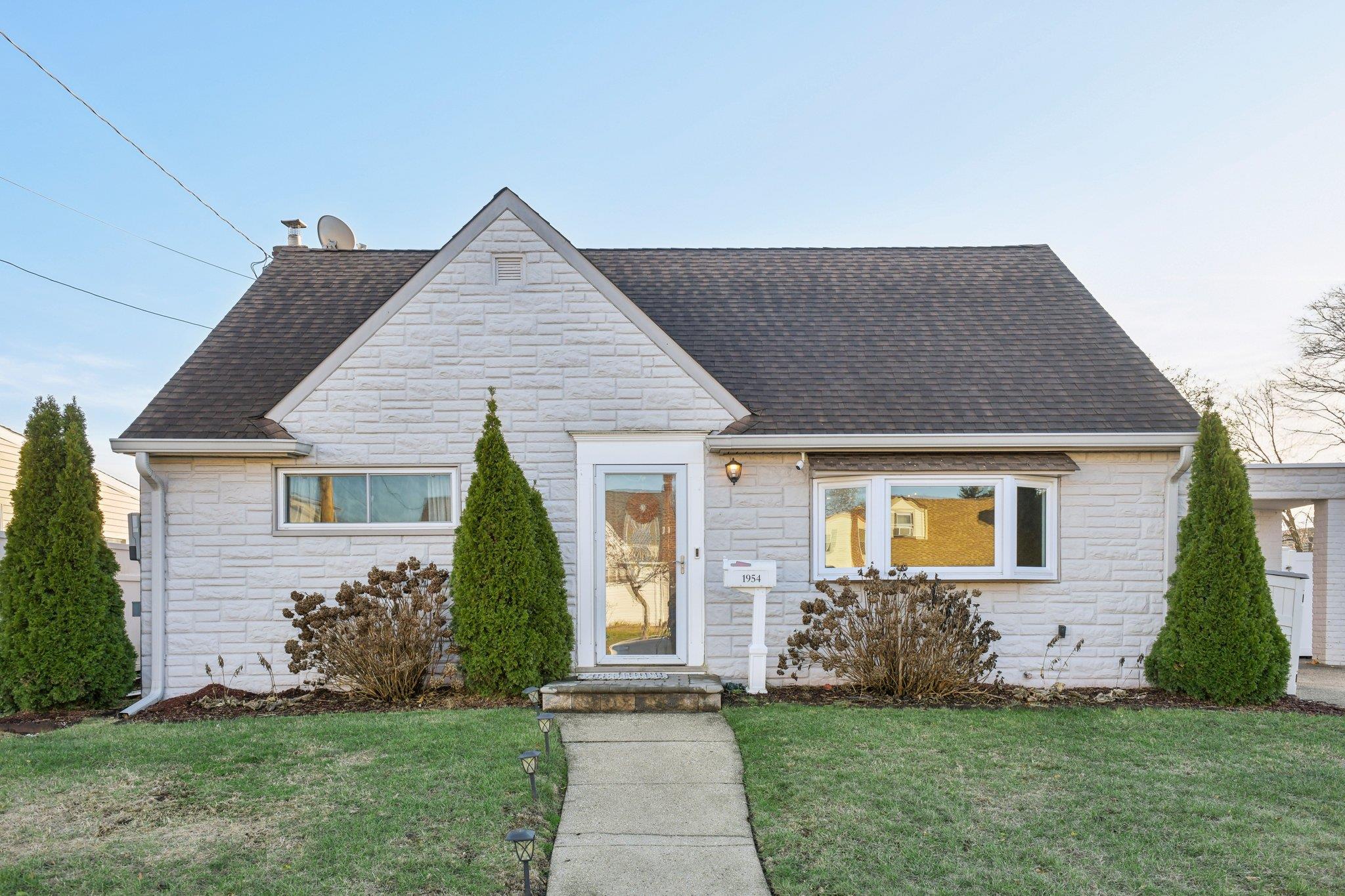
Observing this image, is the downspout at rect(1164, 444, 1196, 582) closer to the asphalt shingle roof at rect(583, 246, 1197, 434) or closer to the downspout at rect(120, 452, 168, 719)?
the asphalt shingle roof at rect(583, 246, 1197, 434)

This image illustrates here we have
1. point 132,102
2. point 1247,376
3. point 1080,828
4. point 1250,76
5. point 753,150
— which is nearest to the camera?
point 1080,828

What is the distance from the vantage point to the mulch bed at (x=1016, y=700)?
705 centimetres

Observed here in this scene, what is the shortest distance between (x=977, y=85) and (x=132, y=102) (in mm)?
12398

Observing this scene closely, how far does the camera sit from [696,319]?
9.69 m

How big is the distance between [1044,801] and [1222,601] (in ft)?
13.0

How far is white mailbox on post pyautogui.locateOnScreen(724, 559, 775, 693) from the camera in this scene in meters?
7.42

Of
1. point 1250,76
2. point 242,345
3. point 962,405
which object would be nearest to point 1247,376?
point 1250,76

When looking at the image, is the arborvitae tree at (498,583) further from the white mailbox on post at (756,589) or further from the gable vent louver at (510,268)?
the white mailbox on post at (756,589)

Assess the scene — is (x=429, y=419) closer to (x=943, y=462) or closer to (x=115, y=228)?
(x=943, y=462)

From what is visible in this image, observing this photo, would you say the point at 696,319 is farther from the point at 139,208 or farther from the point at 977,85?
the point at 139,208

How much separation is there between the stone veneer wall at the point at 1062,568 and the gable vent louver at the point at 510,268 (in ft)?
9.17

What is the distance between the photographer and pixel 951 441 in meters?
7.76

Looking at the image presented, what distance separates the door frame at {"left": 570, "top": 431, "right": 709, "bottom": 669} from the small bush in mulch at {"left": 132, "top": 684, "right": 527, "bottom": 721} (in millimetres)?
1148

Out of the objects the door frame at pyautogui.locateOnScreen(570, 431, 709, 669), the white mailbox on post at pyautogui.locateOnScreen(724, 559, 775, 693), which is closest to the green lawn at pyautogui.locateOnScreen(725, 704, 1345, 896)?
the white mailbox on post at pyautogui.locateOnScreen(724, 559, 775, 693)
